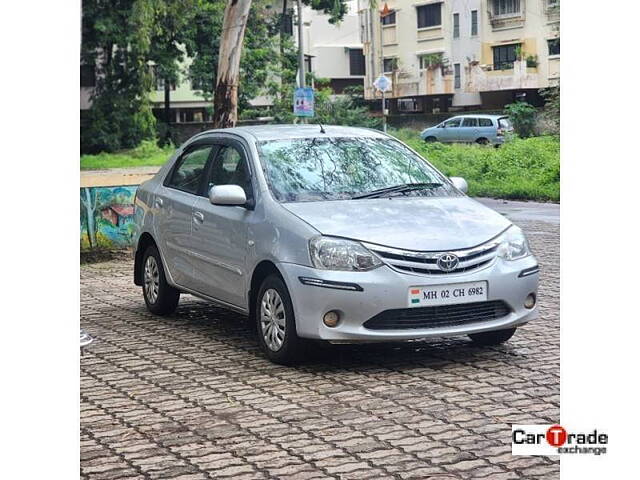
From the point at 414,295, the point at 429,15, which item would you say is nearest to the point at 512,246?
the point at 414,295

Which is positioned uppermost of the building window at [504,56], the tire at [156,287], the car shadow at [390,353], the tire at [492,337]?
the building window at [504,56]

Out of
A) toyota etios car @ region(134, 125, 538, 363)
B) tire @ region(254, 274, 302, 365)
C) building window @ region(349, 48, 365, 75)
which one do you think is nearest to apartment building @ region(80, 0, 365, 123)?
building window @ region(349, 48, 365, 75)

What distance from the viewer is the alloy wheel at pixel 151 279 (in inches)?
363

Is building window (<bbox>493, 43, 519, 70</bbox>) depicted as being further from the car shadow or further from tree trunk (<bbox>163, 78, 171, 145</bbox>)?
tree trunk (<bbox>163, 78, 171, 145</bbox>)

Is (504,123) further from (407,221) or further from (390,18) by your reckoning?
(407,221)

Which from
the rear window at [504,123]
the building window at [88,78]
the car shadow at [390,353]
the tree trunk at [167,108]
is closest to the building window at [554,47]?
the rear window at [504,123]

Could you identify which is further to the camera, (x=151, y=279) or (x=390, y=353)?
(x=151, y=279)

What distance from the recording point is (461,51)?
13500 mm

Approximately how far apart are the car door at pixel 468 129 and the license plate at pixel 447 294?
26.2ft

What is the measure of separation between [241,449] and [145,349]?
2.73 metres

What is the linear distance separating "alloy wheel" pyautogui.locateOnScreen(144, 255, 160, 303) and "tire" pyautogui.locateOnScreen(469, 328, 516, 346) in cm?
260

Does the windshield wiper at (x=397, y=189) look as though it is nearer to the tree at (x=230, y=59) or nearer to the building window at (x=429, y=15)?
the building window at (x=429, y=15)

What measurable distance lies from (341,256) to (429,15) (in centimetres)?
634
